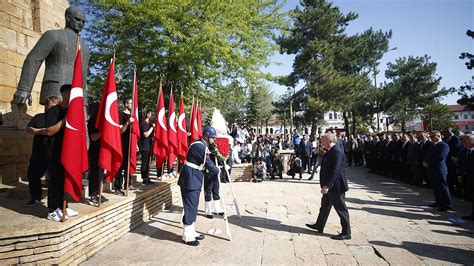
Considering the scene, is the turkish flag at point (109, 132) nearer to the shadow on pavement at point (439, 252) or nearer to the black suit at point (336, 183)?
the black suit at point (336, 183)

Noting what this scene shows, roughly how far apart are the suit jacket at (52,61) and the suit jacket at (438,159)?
7993 millimetres

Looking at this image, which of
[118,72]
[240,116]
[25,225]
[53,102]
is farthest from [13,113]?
[240,116]

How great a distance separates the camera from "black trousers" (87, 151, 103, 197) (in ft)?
17.0

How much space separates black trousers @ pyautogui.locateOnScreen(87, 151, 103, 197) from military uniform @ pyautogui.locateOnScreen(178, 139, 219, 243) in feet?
4.86

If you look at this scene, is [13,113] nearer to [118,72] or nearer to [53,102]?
[53,102]

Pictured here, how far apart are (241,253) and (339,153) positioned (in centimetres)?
254

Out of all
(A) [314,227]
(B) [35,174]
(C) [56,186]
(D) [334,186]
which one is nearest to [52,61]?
(B) [35,174]

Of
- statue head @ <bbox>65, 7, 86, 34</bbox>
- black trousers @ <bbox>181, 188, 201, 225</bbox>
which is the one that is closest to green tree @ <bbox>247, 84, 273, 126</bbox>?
statue head @ <bbox>65, 7, 86, 34</bbox>

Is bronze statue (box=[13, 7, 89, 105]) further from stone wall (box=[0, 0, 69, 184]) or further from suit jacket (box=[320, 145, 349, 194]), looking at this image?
suit jacket (box=[320, 145, 349, 194])

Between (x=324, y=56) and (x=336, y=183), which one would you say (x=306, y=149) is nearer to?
(x=336, y=183)

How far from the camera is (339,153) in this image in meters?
5.41

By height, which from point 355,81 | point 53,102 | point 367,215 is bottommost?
point 367,215

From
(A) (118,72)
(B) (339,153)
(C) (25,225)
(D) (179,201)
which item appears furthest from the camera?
(A) (118,72)

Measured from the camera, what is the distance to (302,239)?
17.1ft
